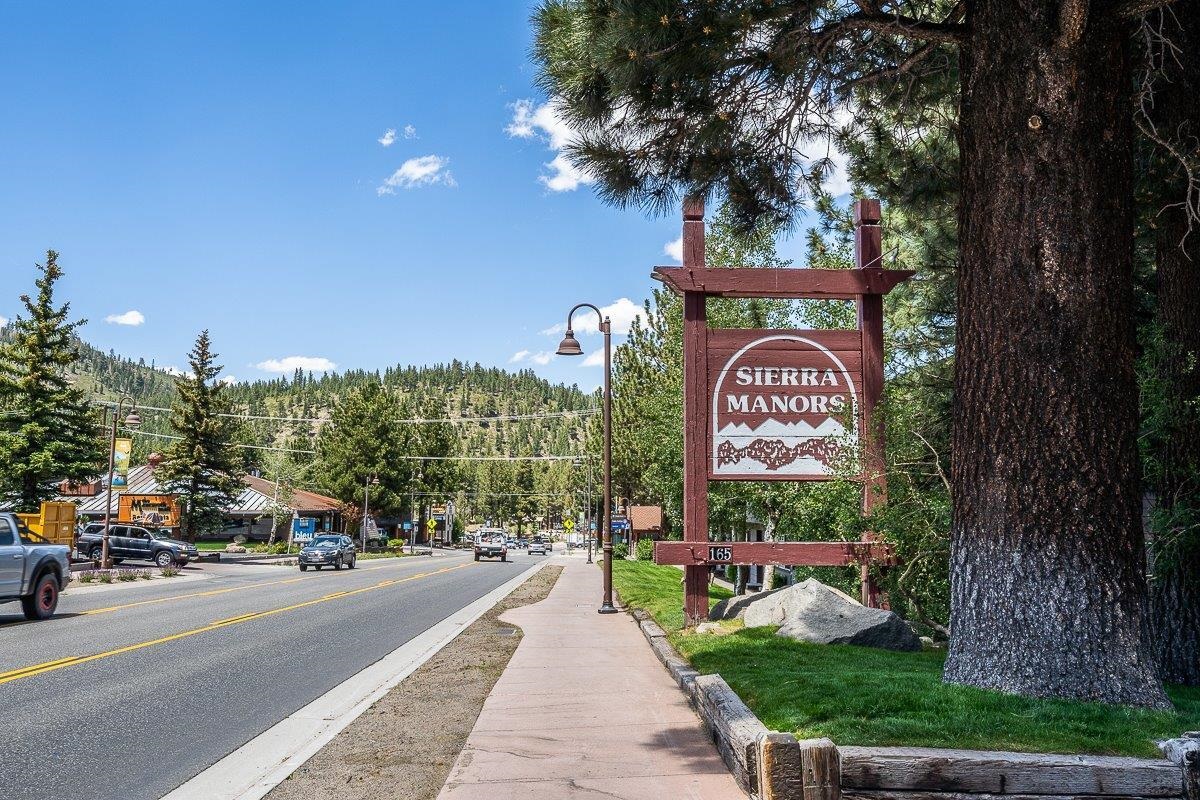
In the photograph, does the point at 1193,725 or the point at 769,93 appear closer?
the point at 1193,725

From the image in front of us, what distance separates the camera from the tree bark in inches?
334

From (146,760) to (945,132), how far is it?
33.5 feet

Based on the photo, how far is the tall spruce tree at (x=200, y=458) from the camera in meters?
51.8

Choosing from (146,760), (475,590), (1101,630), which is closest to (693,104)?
(1101,630)

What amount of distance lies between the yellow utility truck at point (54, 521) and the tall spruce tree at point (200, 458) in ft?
62.9

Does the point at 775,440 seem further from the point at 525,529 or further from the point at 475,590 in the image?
the point at 525,529

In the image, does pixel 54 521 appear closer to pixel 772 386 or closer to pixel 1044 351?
pixel 772 386

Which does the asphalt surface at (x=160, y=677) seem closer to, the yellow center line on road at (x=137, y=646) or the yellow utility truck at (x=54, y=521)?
the yellow center line on road at (x=137, y=646)

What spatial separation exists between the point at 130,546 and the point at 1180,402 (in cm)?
3880

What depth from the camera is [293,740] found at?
693cm

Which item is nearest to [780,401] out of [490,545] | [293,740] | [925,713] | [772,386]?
[772,386]

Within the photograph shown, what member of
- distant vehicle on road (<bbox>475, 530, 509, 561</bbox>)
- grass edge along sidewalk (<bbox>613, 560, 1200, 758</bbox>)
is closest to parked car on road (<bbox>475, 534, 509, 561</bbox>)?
distant vehicle on road (<bbox>475, 530, 509, 561</bbox>)

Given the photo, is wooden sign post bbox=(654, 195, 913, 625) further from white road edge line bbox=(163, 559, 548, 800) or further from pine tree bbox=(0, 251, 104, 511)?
pine tree bbox=(0, 251, 104, 511)

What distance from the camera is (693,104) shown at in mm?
8773
